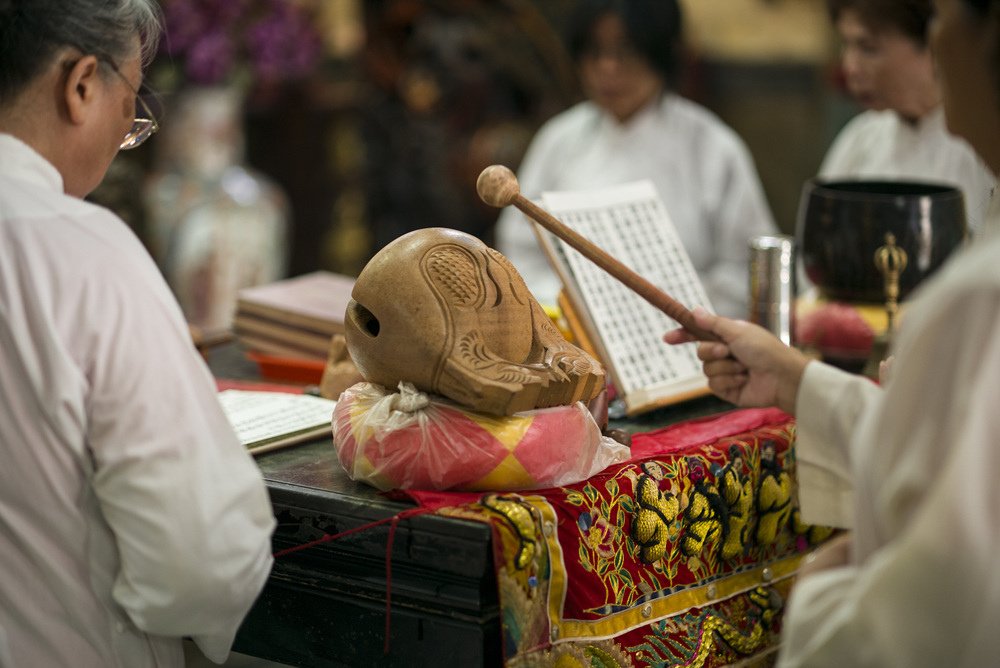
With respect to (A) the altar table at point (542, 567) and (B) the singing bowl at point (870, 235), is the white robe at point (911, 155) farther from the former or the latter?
(A) the altar table at point (542, 567)

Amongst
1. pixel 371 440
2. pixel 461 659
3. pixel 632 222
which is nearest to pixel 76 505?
pixel 371 440

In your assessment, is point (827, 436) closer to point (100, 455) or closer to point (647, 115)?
point (100, 455)

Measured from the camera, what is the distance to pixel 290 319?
92.0 inches

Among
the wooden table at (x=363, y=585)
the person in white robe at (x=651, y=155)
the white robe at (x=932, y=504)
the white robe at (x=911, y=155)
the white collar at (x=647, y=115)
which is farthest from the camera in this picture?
the white collar at (x=647, y=115)

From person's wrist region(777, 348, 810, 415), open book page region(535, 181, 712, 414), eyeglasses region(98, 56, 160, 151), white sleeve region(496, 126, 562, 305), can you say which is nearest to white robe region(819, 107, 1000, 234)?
white sleeve region(496, 126, 562, 305)

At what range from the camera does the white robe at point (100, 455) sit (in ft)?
4.30

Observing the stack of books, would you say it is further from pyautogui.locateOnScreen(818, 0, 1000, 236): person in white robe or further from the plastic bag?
pyautogui.locateOnScreen(818, 0, 1000, 236): person in white robe

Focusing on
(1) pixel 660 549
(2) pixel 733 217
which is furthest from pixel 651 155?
(1) pixel 660 549

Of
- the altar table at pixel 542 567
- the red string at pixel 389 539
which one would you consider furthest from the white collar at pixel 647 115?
the red string at pixel 389 539

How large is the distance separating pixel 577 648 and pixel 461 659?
14cm

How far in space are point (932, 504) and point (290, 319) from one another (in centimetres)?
152

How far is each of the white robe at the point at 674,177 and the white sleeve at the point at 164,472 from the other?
2.29 m

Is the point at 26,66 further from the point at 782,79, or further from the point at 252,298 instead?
A: the point at 782,79

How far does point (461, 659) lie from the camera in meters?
1.50
